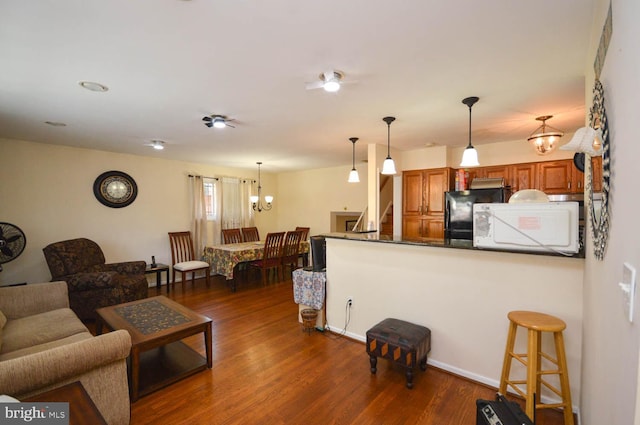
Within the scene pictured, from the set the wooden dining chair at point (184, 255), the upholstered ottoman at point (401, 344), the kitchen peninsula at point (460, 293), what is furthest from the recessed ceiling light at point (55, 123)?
the upholstered ottoman at point (401, 344)

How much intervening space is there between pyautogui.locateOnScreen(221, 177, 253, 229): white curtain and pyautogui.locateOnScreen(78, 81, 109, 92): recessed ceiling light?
3.99m

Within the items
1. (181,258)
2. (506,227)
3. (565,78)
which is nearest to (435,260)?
(506,227)

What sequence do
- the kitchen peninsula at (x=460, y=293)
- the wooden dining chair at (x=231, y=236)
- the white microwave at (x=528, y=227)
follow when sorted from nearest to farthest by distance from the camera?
the white microwave at (x=528, y=227)
the kitchen peninsula at (x=460, y=293)
the wooden dining chair at (x=231, y=236)

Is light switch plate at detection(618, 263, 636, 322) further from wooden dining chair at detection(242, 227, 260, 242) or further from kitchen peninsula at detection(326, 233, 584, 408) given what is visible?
wooden dining chair at detection(242, 227, 260, 242)

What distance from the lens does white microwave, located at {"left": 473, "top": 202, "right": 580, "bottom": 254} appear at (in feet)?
5.85

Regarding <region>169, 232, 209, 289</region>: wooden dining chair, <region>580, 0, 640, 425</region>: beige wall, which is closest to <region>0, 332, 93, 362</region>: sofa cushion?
<region>169, 232, 209, 289</region>: wooden dining chair

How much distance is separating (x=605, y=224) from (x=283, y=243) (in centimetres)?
487

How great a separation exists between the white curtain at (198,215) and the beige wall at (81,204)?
0.13 metres

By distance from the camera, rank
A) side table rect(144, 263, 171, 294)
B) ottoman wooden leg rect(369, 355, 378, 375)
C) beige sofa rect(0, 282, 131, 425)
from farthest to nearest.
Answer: side table rect(144, 263, 171, 294), ottoman wooden leg rect(369, 355, 378, 375), beige sofa rect(0, 282, 131, 425)

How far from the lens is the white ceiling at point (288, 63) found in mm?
1363

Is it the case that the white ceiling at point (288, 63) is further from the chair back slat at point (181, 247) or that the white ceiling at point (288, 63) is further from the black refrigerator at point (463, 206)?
the chair back slat at point (181, 247)

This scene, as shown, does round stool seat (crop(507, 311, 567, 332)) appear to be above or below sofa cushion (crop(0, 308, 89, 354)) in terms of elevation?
above

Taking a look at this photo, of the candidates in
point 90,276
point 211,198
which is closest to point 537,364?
point 90,276

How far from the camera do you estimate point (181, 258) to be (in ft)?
17.6
